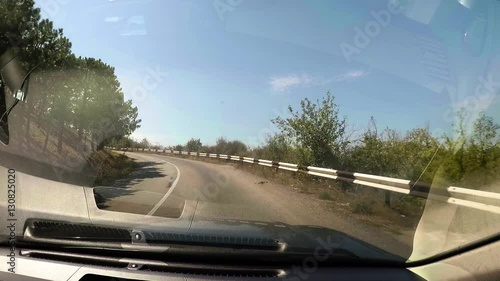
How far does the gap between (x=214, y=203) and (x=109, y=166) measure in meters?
1.60

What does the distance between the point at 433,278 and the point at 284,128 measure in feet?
24.3

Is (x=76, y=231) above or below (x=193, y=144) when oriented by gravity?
below

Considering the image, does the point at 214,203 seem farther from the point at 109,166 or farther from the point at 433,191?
the point at 433,191

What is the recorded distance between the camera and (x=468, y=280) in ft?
9.84

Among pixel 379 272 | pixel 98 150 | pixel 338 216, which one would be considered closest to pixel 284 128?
pixel 338 216

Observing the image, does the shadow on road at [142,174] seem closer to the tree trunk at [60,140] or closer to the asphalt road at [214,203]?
the asphalt road at [214,203]

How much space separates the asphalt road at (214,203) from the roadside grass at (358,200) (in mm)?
267

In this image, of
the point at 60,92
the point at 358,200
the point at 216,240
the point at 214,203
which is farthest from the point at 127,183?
the point at 358,200

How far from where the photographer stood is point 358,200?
850 cm

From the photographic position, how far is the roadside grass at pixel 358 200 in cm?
590

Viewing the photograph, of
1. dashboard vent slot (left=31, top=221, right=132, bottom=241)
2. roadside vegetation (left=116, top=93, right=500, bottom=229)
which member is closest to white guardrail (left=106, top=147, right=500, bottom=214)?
roadside vegetation (left=116, top=93, right=500, bottom=229)

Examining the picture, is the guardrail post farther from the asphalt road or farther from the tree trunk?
the tree trunk

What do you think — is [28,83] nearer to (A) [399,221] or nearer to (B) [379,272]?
(B) [379,272]

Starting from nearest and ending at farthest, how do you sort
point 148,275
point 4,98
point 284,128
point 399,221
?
point 148,275 → point 4,98 → point 399,221 → point 284,128
